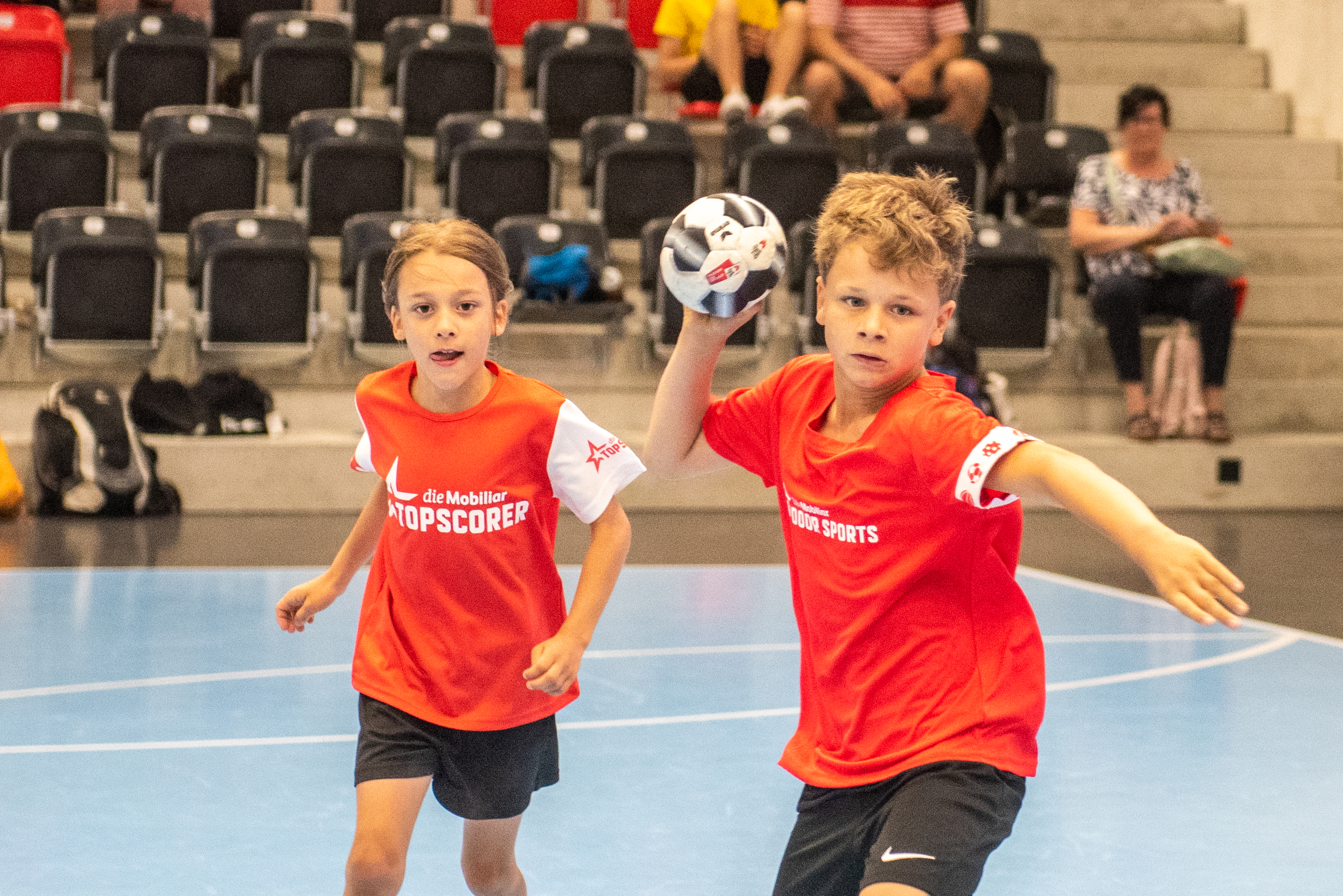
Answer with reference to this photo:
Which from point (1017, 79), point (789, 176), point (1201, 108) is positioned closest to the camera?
point (789, 176)

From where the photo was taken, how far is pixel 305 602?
272 centimetres

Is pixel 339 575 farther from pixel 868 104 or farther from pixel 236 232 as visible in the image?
pixel 868 104

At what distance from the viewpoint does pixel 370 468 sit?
2.80 meters

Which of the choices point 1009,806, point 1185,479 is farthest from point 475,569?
point 1185,479

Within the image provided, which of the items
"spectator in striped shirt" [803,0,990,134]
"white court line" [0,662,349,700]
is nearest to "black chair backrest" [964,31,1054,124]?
"spectator in striped shirt" [803,0,990,134]

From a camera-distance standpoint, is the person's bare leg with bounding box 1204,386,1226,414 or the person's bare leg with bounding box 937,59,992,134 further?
the person's bare leg with bounding box 937,59,992,134

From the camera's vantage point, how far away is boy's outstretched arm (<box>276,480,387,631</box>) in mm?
2717

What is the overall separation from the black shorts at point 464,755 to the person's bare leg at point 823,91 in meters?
7.97

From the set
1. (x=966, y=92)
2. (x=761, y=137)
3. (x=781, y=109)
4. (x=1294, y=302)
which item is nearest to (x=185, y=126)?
(x=761, y=137)

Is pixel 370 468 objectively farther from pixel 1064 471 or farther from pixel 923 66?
pixel 923 66

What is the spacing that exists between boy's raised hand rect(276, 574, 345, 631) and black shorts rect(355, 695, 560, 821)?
0.21 meters

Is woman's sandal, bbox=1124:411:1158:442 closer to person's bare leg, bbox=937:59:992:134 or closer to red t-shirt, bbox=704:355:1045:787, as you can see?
person's bare leg, bbox=937:59:992:134

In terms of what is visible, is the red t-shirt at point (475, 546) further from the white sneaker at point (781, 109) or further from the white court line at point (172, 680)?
the white sneaker at point (781, 109)

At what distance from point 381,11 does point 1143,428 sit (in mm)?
6212
